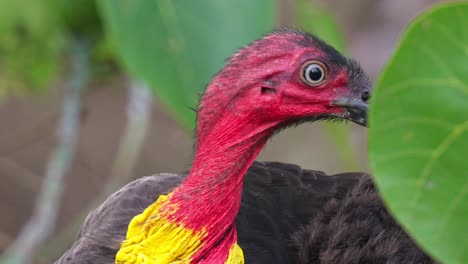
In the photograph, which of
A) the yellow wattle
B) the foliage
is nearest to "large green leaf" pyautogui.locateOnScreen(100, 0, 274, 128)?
the yellow wattle

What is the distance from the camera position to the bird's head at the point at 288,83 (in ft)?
5.16

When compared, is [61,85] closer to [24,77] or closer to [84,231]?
[24,77]

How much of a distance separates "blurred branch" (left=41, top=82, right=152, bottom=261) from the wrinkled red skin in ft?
3.84

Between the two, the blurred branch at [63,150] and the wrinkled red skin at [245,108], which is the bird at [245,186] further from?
the blurred branch at [63,150]

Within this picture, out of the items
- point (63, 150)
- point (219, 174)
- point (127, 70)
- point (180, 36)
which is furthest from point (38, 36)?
point (219, 174)

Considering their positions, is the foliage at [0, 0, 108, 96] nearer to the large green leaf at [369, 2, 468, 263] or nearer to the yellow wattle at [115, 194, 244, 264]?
the yellow wattle at [115, 194, 244, 264]

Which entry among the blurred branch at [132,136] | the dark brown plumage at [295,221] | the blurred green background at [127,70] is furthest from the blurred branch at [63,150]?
the dark brown plumage at [295,221]

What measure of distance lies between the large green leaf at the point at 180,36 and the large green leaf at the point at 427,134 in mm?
949

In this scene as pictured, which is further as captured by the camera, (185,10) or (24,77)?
(24,77)

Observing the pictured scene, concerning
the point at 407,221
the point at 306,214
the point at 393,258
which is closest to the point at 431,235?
the point at 407,221

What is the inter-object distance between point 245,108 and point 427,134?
0.63 m

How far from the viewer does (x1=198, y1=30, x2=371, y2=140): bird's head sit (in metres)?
1.57

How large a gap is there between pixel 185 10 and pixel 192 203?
0.47 m

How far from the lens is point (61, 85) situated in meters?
3.68
